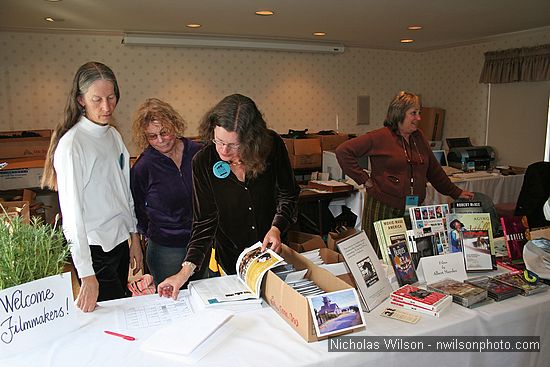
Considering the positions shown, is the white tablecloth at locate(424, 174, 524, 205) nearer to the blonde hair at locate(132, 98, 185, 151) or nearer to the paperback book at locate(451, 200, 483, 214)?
the paperback book at locate(451, 200, 483, 214)

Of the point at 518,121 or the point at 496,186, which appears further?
the point at 518,121

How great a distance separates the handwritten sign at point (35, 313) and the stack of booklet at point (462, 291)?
47.1 inches

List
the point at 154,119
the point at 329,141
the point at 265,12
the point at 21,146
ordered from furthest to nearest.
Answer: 1. the point at 329,141
2. the point at 21,146
3. the point at 265,12
4. the point at 154,119

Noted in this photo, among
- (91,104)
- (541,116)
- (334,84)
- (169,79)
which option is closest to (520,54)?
(541,116)

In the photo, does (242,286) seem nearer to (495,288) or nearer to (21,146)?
(495,288)

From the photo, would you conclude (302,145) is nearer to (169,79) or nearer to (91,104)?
(169,79)

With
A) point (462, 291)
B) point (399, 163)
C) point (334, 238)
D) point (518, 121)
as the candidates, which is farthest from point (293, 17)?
point (462, 291)

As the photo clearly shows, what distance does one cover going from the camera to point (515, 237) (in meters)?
1.94

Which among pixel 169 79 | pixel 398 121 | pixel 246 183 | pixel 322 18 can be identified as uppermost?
pixel 322 18

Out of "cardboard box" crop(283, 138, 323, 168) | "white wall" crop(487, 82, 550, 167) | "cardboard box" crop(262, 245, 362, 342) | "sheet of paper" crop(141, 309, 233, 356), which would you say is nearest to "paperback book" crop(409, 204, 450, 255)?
"cardboard box" crop(262, 245, 362, 342)

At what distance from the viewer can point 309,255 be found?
1896mm

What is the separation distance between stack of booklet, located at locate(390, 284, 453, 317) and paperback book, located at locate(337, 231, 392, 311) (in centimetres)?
5

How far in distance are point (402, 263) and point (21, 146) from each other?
14.0 ft

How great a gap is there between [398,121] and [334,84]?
168 inches
